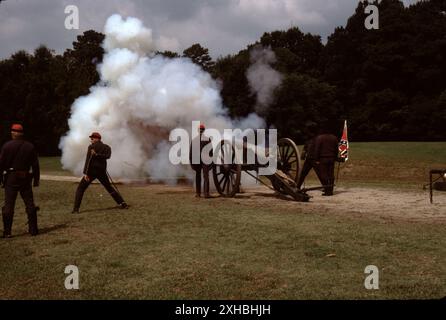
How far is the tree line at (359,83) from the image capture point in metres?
42.1

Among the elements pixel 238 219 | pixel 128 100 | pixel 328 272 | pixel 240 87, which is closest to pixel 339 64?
pixel 240 87

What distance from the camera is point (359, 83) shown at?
47938 millimetres

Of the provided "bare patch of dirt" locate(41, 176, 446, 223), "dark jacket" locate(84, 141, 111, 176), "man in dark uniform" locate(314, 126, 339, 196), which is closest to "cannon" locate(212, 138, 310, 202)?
"bare patch of dirt" locate(41, 176, 446, 223)

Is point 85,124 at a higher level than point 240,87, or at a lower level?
lower

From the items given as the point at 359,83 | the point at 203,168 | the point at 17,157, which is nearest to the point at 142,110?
the point at 203,168

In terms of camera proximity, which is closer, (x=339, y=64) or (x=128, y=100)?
(x=128, y=100)

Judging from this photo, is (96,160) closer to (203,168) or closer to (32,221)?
(32,221)

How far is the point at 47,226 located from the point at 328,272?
5.40m

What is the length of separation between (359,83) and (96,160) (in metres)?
41.4

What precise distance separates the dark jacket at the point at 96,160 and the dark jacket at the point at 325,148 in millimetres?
5563

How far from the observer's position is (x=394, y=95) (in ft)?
146
